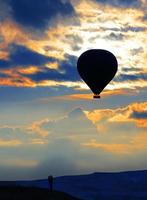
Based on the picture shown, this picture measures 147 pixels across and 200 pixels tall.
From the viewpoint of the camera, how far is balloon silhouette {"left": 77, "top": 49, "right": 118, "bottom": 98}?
86500 millimetres

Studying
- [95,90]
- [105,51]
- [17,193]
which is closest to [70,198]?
[17,193]

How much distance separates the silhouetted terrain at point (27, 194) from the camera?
73062 mm

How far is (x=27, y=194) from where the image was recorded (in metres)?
75.0

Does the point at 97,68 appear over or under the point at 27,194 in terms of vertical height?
over

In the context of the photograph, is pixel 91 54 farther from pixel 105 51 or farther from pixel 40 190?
pixel 40 190

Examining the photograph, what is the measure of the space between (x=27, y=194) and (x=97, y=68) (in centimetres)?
2395

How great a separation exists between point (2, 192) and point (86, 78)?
78.3ft

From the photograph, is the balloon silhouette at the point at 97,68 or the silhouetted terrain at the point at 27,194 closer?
the silhouetted terrain at the point at 27,194

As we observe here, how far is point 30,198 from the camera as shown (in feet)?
241

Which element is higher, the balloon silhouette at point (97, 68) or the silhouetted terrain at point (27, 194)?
the balloon silhouette at point (97, 68)

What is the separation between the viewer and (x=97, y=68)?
87250mm

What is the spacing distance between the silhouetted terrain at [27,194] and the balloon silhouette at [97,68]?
1752 centimetres

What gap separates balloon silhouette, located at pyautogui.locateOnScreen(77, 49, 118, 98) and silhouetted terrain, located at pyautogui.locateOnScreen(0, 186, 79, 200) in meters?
17.5

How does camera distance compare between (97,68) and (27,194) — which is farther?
(97,68)
